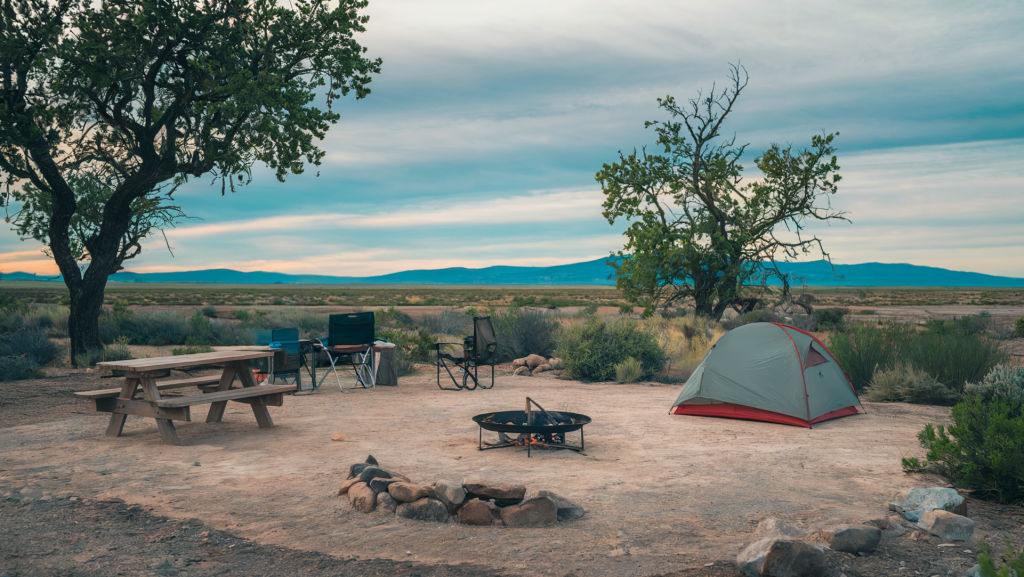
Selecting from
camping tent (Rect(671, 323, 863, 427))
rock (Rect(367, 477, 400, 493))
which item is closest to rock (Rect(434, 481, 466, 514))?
rock (Rect(367, 477, 400, 493))

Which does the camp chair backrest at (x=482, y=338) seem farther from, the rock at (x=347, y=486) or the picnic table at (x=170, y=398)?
the rock at (x=347, y=486)

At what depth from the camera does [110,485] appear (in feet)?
18.1

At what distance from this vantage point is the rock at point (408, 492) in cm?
471

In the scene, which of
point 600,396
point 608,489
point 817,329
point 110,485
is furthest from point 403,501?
point 817,329

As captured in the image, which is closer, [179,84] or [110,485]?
[110,485]

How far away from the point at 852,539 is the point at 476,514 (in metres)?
2.43

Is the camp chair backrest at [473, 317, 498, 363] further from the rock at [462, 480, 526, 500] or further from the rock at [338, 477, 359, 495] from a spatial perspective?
the rock at [462, 480, 526, 500]

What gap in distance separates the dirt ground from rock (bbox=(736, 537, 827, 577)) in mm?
170

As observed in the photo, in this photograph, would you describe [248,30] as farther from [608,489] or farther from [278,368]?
[608,489]

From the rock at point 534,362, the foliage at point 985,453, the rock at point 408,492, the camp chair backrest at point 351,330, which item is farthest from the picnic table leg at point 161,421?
the rock at point 534,362

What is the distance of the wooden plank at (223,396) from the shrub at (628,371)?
6699 millimetres

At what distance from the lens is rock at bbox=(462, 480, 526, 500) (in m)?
4.59

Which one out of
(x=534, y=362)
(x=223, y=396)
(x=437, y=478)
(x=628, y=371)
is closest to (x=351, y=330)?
(x=223, y=396)

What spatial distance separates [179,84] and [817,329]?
66.6 ft
